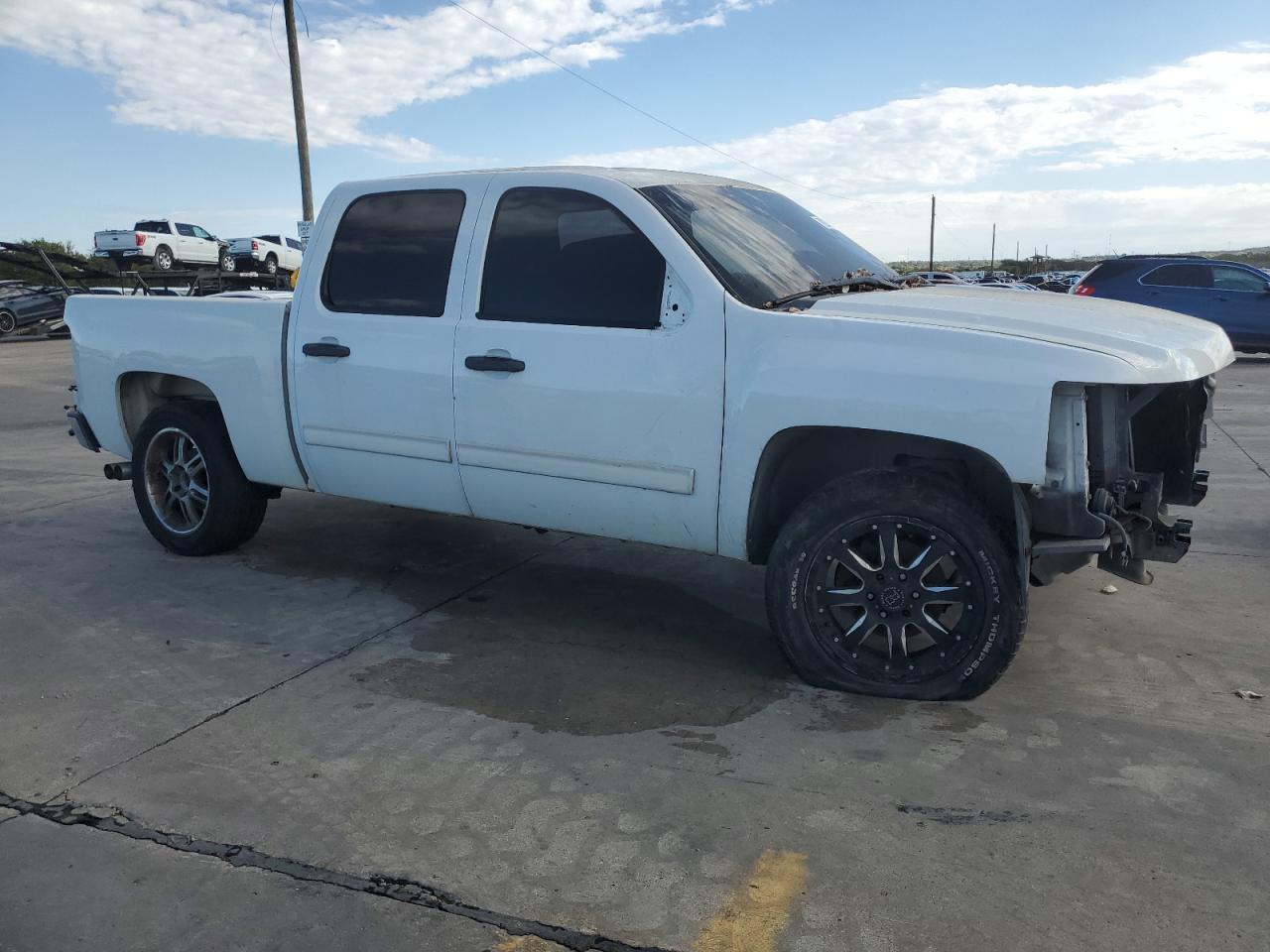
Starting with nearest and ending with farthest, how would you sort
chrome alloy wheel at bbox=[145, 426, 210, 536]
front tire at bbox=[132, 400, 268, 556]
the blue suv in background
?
front tire at bbox=[132, 400, 268, 556]
chrome alloy wheel at bbox=[145, 426, 210, 536]
the blue suv in background

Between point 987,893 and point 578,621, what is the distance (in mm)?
2471

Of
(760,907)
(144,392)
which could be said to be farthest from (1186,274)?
(760,907)

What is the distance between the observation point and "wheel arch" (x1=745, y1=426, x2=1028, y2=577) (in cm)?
383

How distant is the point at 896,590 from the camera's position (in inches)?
150

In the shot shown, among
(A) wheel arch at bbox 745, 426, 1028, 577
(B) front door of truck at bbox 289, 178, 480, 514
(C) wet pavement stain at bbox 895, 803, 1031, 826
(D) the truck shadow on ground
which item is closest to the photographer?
(C) wet pavement stain at bbox 895, 803, 1031, 826

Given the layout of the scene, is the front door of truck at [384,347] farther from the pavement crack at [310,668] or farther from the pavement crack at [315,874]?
the pavement crack at [315,874]

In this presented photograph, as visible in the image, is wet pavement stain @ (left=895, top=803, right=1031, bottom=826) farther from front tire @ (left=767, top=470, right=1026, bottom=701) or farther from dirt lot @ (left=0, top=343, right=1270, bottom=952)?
front tire @ (left=767, top=470, right=1026, bottom=701)

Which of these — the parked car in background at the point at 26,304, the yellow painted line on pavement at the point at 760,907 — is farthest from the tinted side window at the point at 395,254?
the parked car in background at the point at 26,304

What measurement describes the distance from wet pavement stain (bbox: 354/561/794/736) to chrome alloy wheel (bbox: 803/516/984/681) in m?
0.36

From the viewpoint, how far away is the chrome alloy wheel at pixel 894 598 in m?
3.77

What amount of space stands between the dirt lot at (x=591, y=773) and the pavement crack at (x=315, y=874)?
10 millimetres

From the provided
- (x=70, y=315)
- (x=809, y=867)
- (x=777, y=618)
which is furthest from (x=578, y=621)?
(x=70, y=315)

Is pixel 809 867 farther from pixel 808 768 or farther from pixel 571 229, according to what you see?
pixel 571 229

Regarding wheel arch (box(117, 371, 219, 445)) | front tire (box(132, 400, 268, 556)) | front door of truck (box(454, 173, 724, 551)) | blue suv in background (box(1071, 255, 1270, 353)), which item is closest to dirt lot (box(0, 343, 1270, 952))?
front tire (box(132, 400, 268, 556))
